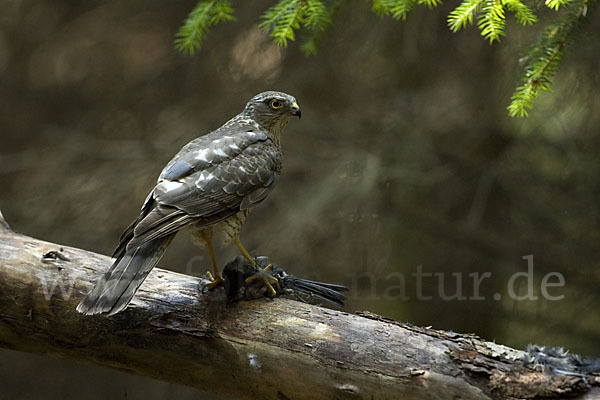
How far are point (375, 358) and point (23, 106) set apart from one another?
279cm

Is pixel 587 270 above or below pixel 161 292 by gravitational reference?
above

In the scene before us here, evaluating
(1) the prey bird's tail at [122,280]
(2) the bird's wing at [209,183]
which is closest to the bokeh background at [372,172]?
(2) the bird's wing at [209,183]

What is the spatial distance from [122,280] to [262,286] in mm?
450

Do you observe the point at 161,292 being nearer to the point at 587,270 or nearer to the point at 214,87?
the point at 214,87

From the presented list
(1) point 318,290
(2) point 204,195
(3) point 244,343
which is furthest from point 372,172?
(3) point 244,343

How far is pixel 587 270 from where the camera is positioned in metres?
2.87

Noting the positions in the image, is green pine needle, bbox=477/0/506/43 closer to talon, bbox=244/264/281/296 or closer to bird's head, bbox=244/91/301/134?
bird's head, bbox=244/91/301/134

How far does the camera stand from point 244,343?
1.74m

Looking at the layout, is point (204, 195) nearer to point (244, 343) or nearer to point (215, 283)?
point (215, 283)

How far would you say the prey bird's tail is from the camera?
63.1 inches

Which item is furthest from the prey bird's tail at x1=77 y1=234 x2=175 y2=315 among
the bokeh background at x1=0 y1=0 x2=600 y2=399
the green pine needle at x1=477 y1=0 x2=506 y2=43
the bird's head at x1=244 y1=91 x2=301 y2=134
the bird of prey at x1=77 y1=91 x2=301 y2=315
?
the bokeh background at x1=0 y1=0 x2=600 y2=399

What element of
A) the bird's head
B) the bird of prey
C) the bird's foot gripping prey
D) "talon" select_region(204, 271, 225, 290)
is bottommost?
"talon" select_region(204, 271, 225, 290)

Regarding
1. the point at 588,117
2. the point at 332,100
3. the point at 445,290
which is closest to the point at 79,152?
the point at 332,100

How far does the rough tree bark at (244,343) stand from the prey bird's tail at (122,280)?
0.67ft
